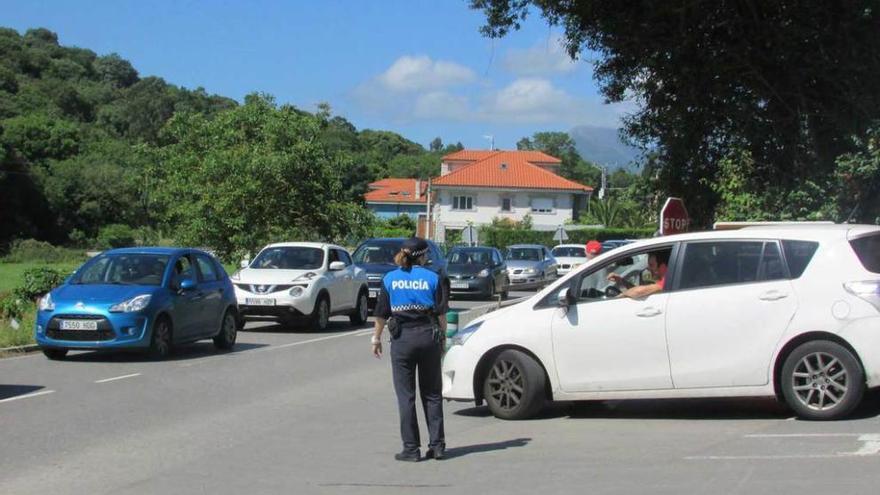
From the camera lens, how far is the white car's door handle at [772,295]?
9273 millimetres

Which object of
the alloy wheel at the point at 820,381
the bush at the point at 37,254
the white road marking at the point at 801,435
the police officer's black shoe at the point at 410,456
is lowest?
the police officer's black shoe at the point at 410,456

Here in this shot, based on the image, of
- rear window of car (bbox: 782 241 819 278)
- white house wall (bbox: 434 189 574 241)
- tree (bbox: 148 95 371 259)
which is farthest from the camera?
white house wall (bbox: 434 189 574 241)

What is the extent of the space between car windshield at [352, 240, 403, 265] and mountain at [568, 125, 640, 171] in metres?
6.01

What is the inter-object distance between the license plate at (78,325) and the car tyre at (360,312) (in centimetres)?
895

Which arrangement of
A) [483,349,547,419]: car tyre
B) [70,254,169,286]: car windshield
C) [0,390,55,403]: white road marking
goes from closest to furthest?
[483,349,547,419]: car tyre < [0,390,55,403]: white road marking < [70,254,169,286]: car windshield

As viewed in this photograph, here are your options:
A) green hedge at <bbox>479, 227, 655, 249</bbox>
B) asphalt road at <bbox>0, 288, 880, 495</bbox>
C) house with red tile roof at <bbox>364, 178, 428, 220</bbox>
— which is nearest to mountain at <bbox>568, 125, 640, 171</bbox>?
asphalt road at <bbox>0, 288, 880, 495</bbox>

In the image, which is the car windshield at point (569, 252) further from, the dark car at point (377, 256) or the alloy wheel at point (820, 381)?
the alloy wheel at point (820, 381)

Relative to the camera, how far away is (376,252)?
27.3 m

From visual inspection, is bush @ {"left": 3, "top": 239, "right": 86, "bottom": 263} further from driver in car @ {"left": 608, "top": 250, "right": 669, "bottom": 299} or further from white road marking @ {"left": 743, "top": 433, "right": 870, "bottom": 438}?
white road marking @ {"left": 743, "top": 433, "right": 870, "bottom": 438}

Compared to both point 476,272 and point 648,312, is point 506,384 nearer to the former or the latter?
point 648,312

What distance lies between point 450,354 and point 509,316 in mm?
703

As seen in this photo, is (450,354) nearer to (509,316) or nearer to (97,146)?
(509,316)

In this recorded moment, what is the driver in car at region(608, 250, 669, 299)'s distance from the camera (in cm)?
974

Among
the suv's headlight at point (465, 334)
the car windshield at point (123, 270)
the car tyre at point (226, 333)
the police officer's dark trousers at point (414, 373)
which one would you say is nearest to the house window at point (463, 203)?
the car tyre at point (226, 333)
